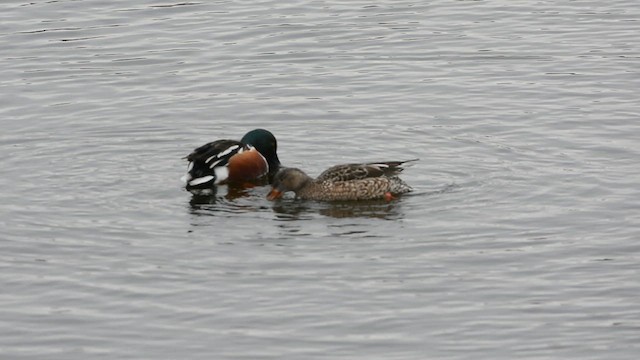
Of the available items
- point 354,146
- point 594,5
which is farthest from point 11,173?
point 594,5

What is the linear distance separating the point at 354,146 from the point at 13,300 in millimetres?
5958

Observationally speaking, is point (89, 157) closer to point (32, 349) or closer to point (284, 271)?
point (284, 271)

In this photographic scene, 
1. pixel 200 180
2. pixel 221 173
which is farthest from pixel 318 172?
pixel 200 180

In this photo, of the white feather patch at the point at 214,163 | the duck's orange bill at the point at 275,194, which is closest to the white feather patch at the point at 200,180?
the white feather patch at the point at 214,163

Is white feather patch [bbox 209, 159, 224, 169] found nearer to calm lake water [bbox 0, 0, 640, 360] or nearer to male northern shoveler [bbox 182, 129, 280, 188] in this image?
male northern shoveler [bbox 182, 129, 280, 188]

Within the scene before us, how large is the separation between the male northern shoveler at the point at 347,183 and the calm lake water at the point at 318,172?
0.43ft

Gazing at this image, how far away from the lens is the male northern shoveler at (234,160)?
16750 mm

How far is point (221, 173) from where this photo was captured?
1706cm

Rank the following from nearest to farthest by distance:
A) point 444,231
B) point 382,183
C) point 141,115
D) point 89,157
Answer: point 444,231, point 382,183, point 89,157, point 141,115

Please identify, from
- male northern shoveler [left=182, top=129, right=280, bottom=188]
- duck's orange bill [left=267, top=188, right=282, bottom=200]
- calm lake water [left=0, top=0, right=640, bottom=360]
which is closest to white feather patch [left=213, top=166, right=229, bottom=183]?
male northern shoveler [left=182, top=129, right=280, bottom=188]

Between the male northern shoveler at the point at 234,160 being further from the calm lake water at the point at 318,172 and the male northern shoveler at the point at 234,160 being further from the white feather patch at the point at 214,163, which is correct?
the calm lake water at the point at 318,172

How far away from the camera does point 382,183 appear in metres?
15.9

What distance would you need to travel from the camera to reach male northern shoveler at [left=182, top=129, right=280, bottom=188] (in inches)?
659

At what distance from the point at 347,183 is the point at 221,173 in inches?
69.3
